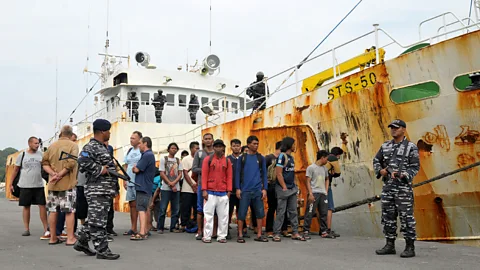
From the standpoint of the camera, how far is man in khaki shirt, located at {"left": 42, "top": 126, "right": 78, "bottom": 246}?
19.3 feet

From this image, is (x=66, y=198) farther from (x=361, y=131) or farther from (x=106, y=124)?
(x=361, y=131)

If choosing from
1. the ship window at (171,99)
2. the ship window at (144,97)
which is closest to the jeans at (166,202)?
the ship window at (171,99)

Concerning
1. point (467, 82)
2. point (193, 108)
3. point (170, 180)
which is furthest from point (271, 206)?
point (193, 108)

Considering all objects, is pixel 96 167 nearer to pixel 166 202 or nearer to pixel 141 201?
pixel 141 201

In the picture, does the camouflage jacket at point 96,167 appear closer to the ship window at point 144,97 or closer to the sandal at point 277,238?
the sandal at point 277,238

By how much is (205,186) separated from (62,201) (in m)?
1.87

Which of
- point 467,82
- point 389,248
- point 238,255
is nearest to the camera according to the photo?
point 389,248

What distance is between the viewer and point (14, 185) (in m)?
7.34

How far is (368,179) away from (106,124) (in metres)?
4.38

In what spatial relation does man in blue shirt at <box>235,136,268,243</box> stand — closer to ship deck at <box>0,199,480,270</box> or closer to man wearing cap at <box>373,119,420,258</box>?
ship deck at <box>0,199,480,270</box>

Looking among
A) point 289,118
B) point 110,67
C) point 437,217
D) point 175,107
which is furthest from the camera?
point 110,67

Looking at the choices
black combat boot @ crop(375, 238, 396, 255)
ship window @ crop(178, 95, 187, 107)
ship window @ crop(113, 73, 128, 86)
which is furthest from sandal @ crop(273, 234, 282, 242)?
ship window @ crop(113, 73, 128, 86)

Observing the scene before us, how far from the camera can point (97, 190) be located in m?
5.09

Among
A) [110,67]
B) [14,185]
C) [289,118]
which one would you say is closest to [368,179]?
[289,118]
